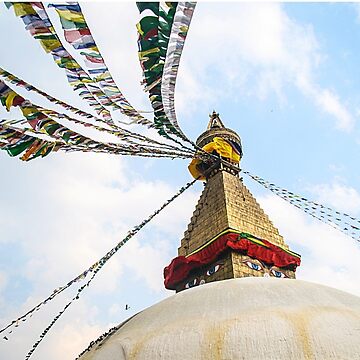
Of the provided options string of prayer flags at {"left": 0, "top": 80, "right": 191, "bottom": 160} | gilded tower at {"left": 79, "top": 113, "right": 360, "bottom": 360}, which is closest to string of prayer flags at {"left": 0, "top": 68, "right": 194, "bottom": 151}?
string of prayer flags at {"left": 0, "top": 80, "right": 191, "bottom": 160}

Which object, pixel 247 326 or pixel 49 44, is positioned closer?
pixel 247 326

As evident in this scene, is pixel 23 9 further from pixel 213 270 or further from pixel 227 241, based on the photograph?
pixel 213 270

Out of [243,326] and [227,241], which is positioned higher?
[227,241]

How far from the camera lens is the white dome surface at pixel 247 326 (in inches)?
152

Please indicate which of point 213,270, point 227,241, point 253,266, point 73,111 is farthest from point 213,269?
point 73,111

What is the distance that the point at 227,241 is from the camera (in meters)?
11.0

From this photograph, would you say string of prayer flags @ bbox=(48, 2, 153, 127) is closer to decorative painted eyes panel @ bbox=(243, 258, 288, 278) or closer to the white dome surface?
the white dome surface

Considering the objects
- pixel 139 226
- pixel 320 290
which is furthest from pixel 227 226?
pixel 320 290

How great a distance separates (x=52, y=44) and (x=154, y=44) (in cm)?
117

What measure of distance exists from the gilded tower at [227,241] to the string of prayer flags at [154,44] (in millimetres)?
6046

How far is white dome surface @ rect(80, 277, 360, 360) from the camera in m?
3.87

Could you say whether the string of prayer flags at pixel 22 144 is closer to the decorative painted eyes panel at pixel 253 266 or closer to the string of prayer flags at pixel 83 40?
the string of prayer flags at pixel 83 40

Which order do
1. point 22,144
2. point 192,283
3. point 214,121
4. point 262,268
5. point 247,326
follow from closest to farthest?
point 247,326 < point 22,144 < point 262,268 < point 192,283 < point 214,121

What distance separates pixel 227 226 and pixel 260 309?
23.2 ft
